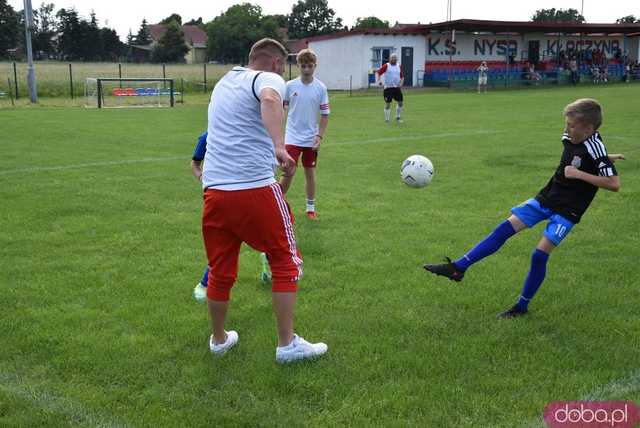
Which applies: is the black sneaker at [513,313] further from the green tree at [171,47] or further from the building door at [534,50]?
the green tree at [171,47]

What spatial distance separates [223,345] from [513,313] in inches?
86.7

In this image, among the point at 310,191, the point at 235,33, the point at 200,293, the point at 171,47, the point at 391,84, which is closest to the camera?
the point at 200,293

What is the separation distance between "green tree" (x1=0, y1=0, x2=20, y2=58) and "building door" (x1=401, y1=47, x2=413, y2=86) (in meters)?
52.3

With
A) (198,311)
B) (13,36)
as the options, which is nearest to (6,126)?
(198,311)

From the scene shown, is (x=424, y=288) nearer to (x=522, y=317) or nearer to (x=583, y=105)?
(x=522, y=317)

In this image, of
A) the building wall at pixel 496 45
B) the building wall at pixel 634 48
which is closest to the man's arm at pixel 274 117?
the building wall at pixel 496 45

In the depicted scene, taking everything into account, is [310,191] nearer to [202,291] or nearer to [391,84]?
[202,291]

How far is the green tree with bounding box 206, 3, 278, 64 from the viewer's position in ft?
273

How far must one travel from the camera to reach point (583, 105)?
4531 mm

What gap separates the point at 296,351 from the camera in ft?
13.1

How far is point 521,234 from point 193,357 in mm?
4262

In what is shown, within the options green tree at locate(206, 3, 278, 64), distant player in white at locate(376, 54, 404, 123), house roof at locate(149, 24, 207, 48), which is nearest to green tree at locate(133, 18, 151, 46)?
house roof at locate(149, 24, 207, 48)

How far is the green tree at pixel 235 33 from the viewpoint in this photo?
8312 cm

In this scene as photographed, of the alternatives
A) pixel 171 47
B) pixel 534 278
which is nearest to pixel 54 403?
pixel 534 278
